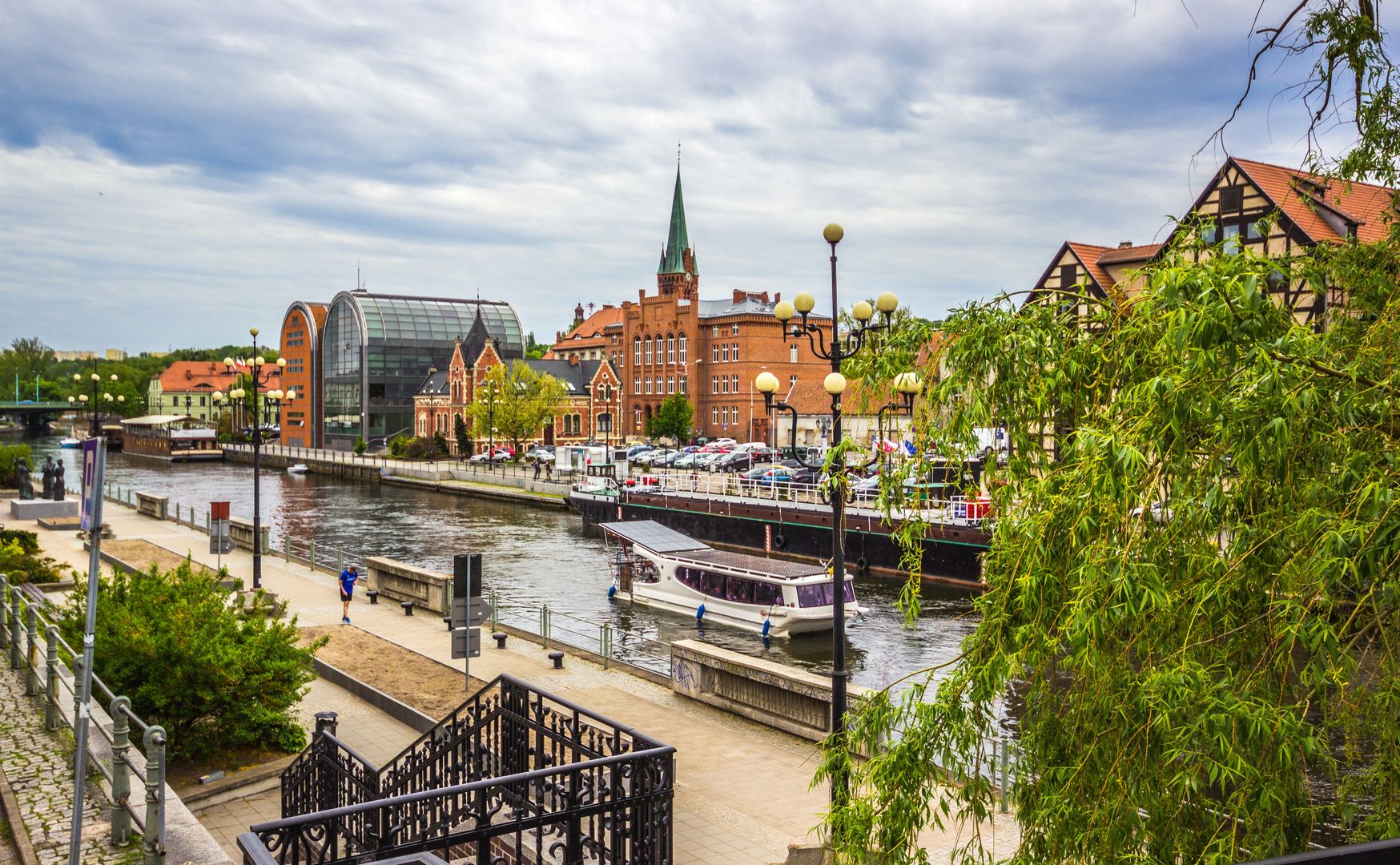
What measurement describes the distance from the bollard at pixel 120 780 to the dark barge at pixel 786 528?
28.0 m

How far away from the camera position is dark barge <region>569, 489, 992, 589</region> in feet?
133

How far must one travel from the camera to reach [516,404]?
9006cm

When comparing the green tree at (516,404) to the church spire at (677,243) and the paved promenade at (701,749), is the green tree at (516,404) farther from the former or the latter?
the paved promenade at (701,749)

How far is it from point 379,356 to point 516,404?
35274 millimetres

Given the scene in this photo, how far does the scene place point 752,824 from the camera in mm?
12266

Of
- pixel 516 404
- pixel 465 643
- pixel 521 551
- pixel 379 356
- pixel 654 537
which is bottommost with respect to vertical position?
pixel 521 551

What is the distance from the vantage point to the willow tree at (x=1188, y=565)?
4.42m

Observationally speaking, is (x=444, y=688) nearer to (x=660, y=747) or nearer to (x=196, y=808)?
(x=196, y=808)

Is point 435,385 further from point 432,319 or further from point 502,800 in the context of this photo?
point 502,800

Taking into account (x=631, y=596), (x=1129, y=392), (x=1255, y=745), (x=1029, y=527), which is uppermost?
(x=1129, y=392)

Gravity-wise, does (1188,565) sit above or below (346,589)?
above

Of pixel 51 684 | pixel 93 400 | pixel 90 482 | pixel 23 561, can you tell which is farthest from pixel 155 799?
pixel 93 400

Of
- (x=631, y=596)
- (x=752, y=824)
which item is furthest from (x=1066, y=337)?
(x=631, y=596)

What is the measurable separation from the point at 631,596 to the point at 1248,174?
3068cm
